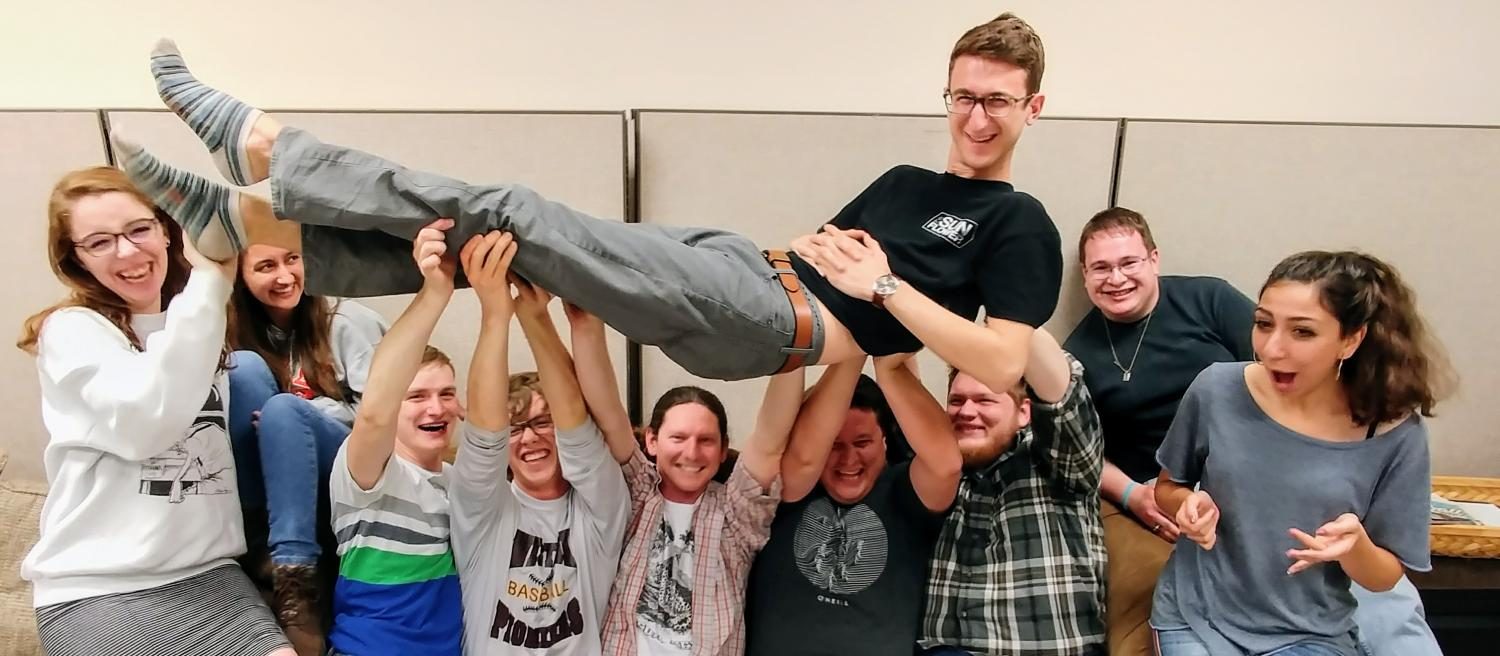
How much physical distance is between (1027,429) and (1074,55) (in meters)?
1.37

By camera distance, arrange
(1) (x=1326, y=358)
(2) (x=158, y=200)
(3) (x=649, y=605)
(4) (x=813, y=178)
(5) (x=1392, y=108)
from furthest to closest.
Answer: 1. (5) (x=1392, y=108)
2. (4) (x=813, y=178)
3. (3) (x=649, y=605)
4. (1) (x=1326, y=358)
5. (2) (x=158, y=200)

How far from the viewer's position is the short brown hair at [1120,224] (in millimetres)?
2422

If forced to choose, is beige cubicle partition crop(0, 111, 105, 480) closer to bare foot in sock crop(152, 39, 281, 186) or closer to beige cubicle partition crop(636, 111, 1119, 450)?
bare foot in sock crop(152, 39, 281, 186)

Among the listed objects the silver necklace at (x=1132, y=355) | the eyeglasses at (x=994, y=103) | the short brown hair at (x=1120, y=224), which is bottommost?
the silver necklace at (x=1132, y=355)

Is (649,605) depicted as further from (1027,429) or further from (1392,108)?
(1392,108)

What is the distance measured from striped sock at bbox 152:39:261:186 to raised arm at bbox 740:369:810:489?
1006mm

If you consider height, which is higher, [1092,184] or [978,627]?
[1092,184]

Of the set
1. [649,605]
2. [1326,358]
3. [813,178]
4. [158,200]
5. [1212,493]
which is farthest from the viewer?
[813,178]

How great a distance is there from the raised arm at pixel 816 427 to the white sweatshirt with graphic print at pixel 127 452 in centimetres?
111

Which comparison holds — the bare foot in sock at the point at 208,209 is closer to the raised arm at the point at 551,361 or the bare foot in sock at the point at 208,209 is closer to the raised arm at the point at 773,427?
the raised arm at the point at 551,361

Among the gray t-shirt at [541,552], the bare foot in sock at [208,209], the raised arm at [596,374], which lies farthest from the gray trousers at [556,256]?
the gray t-shirt at [541,552]

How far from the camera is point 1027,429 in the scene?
192 cm

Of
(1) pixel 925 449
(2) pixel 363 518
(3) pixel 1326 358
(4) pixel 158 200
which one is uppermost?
(4) pixel 158 200

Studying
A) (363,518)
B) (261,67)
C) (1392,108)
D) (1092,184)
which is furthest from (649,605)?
(1392,108)
